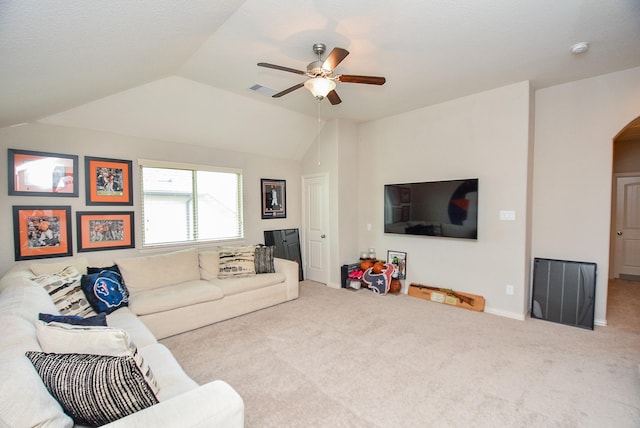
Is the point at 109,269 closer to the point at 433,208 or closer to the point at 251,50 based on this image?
the point at 251,50

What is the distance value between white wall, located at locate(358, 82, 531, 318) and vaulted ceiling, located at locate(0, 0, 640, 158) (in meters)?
0.34

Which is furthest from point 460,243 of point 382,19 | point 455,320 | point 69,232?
point 69,232

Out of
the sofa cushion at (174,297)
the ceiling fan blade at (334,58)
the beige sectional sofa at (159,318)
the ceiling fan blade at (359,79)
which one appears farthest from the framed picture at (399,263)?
the ceiling fan blade at (334,58)

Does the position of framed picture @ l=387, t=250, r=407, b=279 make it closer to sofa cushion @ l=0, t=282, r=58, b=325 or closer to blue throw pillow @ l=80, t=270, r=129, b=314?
blue throw pillow @ l=80, t=270, r=129, b=314

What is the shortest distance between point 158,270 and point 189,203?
123 centimetres

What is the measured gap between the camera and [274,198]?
530 cm

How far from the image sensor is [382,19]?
7.36 feet

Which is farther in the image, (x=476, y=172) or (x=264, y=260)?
(x=264, y=260)

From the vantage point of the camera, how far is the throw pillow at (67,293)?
2.41m

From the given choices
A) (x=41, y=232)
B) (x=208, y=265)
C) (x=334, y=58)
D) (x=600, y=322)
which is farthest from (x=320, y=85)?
(x=600, y=322)

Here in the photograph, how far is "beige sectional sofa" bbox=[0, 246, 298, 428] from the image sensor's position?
3.47 ft

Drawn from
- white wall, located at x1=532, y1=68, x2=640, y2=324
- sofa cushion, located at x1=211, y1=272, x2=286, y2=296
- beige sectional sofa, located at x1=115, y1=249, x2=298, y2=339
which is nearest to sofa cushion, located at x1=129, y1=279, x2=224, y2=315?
beige sectional sofa, located at x1=115, y1=249, x2=298, y2=339

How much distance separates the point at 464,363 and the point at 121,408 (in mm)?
2565

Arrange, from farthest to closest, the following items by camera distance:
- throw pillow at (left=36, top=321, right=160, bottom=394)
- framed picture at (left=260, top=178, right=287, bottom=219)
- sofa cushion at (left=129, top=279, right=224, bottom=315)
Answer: framed picture at (left=260, top=178, right=287, bottom=219), sofa cushion at (left=129, top=279, right=224, bottom=315), throw pillow at (left=36, top=321, right=160, bottom=394)
